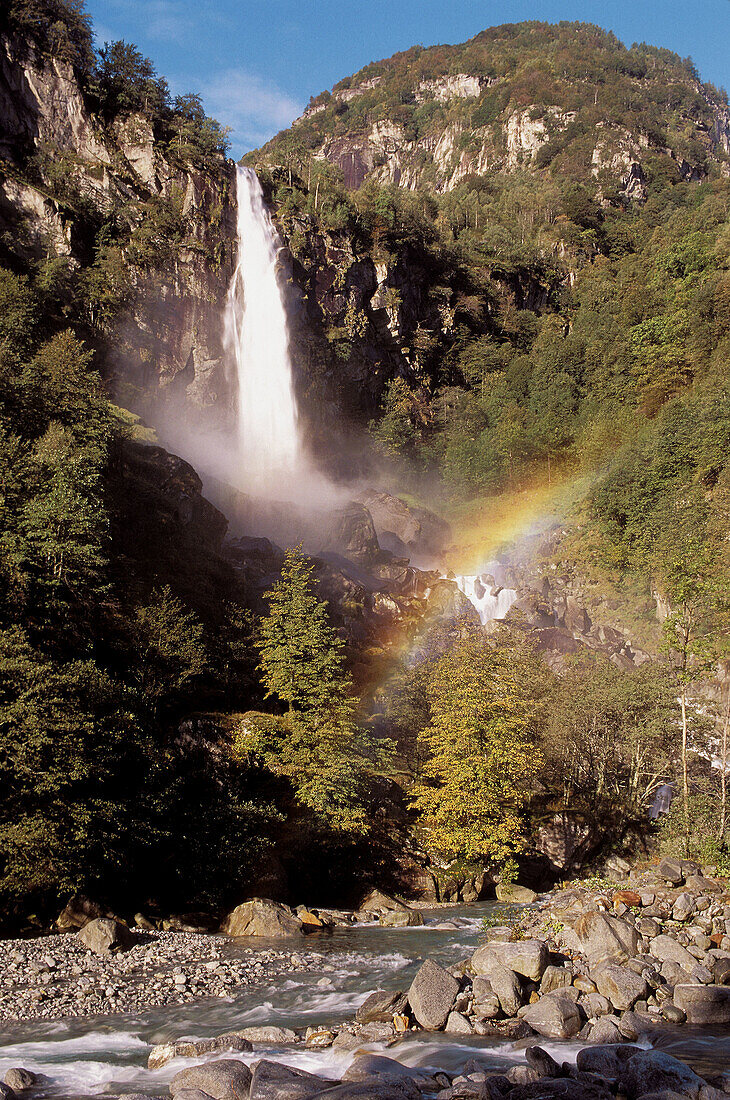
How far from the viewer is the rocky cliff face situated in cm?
5569

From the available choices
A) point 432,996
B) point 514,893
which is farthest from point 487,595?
point 432,996

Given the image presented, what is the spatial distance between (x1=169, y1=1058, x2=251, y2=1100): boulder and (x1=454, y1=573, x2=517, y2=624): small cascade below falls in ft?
156

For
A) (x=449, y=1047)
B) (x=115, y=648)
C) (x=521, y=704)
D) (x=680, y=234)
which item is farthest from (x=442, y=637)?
(x=680, y=234)

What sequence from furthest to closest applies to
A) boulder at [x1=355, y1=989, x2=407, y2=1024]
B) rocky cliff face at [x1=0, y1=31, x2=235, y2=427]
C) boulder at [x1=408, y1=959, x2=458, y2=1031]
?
rocky cliff face at [x1=0, y1=31, x2=235, y2=427], boulder at [x1=355, y1=989, x2=407, y2=1024], boulder at [x1=408, y1=959, x2=458, y2=1031]

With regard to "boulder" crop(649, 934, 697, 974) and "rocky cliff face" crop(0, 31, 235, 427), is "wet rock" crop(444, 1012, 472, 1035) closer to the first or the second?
"boulder" crop(649, 934, 697, 974)

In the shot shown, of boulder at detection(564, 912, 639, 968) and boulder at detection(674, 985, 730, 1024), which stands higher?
boulder at detection(564, 912, 639, 968)

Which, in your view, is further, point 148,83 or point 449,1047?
point 148,83

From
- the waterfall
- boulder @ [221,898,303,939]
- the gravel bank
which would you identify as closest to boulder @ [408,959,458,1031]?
the gravel bank

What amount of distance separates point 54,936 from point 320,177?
3116 inches

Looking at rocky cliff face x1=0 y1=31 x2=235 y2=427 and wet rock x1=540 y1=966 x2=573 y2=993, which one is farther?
rocky cliff face x1=0 y1=31 x2=235 y2=427

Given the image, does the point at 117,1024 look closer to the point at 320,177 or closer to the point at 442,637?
the point at 442,637

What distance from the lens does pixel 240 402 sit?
68688mm

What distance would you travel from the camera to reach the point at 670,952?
1460cm

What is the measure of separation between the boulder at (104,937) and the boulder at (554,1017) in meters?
9.75
